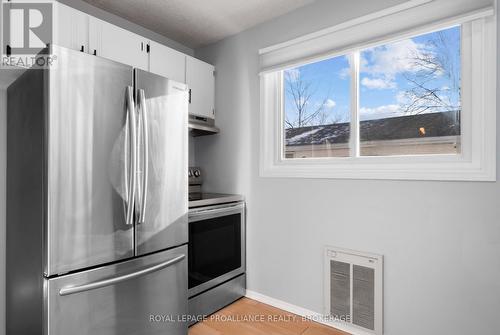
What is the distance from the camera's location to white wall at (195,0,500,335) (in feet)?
5.34

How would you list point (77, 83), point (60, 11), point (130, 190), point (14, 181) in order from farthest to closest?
point (60, 11), point (14, 181), point (130, 190), point (77, 83)

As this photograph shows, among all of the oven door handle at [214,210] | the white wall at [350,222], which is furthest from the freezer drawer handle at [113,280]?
the white wall at [350,222]

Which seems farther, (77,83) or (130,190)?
(130,190)

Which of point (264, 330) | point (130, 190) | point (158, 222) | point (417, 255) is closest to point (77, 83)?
point (130, 190)

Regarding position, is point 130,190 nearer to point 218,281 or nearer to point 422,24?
point 218,281

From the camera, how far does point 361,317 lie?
1.98m

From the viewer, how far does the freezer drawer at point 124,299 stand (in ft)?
4.35

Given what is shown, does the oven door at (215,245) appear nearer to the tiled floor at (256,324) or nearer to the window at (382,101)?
the tiled floor at (256,324)

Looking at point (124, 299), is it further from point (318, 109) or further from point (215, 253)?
point (318, 109)

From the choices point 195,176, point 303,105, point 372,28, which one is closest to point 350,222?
point 303,105

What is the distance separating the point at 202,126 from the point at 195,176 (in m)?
0.57

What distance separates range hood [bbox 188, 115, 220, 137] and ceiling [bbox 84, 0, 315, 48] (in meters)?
0.82

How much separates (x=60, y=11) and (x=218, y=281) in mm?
2192

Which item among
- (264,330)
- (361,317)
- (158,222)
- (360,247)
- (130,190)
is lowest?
(264,330)
